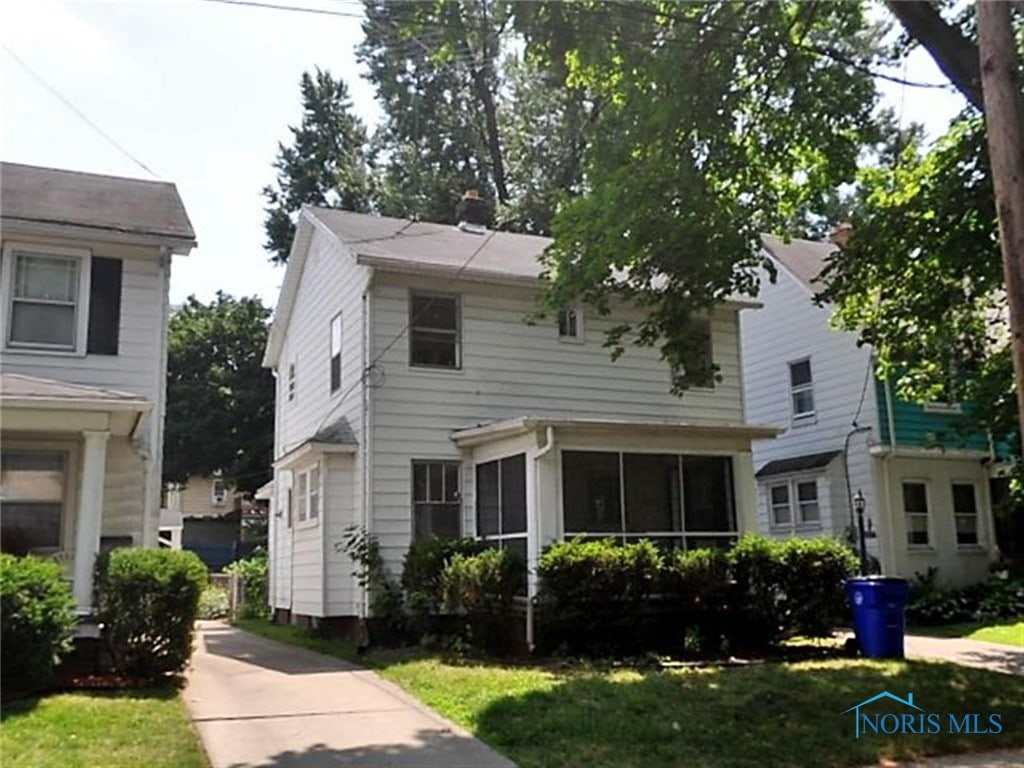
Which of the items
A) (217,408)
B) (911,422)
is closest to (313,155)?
(217,408)

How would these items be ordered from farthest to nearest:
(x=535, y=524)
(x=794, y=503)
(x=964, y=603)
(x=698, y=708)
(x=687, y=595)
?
(x=794, y=503) → (x=964, y=603) → (x=535, y=524) → (x=687, y=595) → (x=698, y=708)

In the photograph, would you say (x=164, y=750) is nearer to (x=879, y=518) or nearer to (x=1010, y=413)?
(x=1010, y=413)

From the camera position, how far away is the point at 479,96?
3347 cm

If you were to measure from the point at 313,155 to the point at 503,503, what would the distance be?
27152mm

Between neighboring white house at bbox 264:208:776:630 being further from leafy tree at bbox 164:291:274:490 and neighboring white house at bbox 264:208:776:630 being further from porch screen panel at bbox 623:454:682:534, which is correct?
leafy tree at bbox 164:291:274:490

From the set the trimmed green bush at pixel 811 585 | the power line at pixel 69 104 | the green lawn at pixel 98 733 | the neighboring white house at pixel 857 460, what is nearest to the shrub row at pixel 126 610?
the green lawn at pixel 98 733

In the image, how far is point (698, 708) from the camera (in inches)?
327

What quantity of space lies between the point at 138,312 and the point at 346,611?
5514mm

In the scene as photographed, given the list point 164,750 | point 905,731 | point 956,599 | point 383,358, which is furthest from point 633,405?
point 164,750

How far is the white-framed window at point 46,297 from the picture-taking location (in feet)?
38.4

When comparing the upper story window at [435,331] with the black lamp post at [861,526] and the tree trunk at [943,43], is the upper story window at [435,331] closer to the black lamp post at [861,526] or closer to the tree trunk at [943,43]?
the tree trunk at [943,43]

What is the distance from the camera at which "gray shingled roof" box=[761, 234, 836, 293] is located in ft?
69.1

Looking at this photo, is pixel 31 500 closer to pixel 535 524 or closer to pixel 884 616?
pixel 535 524

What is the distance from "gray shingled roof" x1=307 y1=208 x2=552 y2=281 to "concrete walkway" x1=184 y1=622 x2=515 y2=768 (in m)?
6.31
